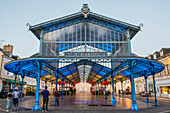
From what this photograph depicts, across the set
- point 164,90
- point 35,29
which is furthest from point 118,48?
point 164,90

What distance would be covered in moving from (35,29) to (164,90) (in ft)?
109

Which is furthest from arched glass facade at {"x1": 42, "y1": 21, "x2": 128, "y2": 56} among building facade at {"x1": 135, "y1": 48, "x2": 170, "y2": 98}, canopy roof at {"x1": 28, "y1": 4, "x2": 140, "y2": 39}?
building facade at {"x1": 135, "y1": 48, "x2": 170, "y2": 98}

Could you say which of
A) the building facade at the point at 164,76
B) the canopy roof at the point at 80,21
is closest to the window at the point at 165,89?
the building facade at the point at 164,76

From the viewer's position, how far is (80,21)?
18859 millimetres

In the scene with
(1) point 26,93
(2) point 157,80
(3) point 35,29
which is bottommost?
(1) point 26,93

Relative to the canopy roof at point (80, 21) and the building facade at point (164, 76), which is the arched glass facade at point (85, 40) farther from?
the building facade at point (164, 76)

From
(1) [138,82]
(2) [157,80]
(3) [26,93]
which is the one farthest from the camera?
(1) [138,82]

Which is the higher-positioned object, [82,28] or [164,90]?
[82,28]

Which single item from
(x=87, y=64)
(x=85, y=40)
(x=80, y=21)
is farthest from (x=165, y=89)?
(x=80, y=21)

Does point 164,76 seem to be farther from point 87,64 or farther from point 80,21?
point 80,21

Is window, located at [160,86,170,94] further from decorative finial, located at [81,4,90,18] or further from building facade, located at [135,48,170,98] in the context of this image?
decorative finial, located at [81,4,90,18]

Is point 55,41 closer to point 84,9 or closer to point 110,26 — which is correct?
point 84,9

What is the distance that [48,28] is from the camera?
1786 cm

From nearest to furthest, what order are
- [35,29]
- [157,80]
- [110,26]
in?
[35,29] < [110,26] < [157,80]
